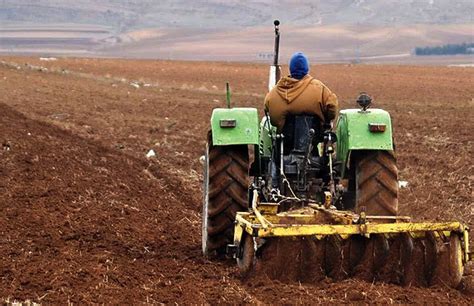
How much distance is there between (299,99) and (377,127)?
2.23 ft

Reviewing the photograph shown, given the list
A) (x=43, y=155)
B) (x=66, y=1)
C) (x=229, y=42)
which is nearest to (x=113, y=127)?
(x=43, y=155)

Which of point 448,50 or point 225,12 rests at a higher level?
point 225,12

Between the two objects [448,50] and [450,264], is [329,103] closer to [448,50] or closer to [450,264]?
[450,264]

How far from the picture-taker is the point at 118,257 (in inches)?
285

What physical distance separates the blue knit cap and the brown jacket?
72 millimetres

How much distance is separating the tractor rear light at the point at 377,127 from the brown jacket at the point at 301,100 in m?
0.33

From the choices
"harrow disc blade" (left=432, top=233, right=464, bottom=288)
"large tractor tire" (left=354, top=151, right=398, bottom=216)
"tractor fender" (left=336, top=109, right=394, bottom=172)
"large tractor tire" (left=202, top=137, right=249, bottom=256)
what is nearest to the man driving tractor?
"tractor fender" (left=336, top=109, right=394, bottom=172)

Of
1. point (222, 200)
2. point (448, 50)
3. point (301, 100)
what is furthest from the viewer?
point (448, 50)

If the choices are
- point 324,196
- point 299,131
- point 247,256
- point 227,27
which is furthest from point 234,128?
point 227,27

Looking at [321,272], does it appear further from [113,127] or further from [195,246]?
[113,127]

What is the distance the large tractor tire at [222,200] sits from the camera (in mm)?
7230

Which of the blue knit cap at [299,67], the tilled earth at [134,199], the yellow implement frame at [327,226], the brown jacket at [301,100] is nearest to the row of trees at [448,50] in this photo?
the tilled earth at [134,199]

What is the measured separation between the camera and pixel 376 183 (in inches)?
289

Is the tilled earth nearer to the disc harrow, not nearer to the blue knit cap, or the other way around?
the disc harrow
